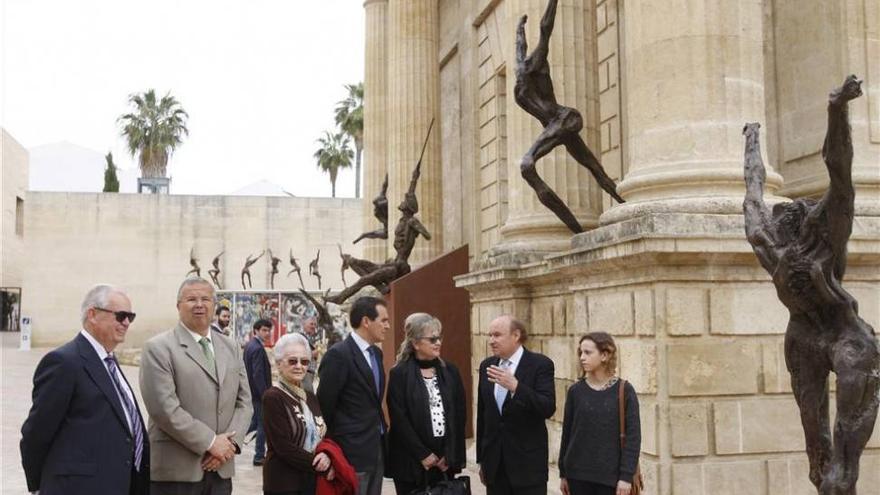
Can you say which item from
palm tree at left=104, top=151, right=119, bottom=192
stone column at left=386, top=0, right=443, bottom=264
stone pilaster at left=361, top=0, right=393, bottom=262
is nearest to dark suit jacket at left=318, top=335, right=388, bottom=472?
stone column at left=386, top=0, right=443, bottom=264

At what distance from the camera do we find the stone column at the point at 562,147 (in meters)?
11.3

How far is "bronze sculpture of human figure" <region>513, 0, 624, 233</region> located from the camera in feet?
31.8

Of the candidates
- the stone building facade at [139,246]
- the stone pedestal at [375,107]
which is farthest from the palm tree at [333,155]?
the stone pedestal at [375,107]

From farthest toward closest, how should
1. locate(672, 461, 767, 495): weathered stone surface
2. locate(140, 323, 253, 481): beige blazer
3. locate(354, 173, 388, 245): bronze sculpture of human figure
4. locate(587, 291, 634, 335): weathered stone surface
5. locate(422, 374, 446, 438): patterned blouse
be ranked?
locate(354, 173, 388, 245): bronze sculpture of human figure < locate(587, 291, 634, 335): weathered stone surface < locate(672, 461, 767, 495): weathered stone surface < locate(422, 374, 446, 438): patterned blouse < locate(140, 323, 253, 481): beige blazer

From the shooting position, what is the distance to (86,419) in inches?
178

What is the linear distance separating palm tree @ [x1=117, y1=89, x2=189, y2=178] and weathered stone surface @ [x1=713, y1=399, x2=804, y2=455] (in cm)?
6616

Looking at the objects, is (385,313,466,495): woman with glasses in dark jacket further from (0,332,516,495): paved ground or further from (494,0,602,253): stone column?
(494,0,602,253): stone column

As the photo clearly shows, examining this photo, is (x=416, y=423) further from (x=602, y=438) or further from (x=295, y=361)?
(x=602, y=438)

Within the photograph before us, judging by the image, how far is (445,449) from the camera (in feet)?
19.4

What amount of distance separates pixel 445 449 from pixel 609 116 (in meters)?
7.88

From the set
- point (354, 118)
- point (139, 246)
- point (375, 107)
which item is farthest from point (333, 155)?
point (375, 107)

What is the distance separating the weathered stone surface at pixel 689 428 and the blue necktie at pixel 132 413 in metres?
3.98

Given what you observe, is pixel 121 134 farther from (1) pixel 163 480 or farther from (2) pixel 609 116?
(1) pixel 163 480

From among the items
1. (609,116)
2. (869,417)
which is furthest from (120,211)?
(869,417)
